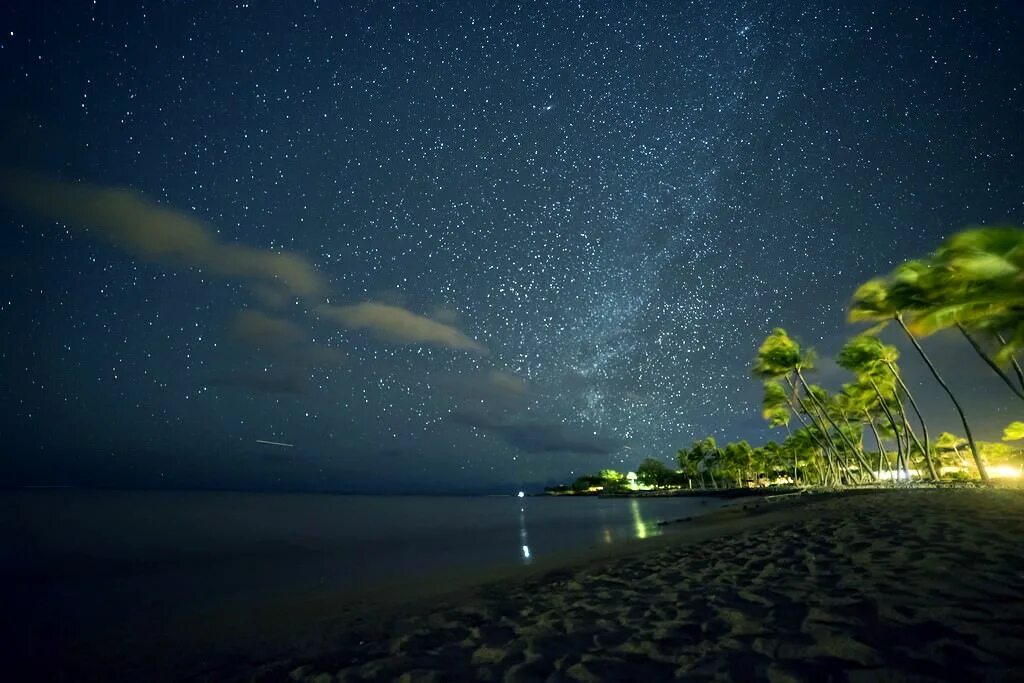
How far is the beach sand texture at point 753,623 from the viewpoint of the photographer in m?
4.41

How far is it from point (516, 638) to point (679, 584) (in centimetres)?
365

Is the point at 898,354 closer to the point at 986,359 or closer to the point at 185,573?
the point at 986,359

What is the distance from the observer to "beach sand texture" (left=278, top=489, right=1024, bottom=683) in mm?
4414

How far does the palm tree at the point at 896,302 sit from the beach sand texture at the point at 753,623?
18998mm

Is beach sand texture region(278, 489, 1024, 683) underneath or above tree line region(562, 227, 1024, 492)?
underneath

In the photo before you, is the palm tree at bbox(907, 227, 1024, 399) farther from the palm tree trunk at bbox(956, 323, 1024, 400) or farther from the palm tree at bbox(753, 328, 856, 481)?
the palm tree at bbox(753, 328, 856, 481)

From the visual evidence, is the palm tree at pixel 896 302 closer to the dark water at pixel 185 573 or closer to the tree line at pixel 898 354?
the tree line at pixel 898 354

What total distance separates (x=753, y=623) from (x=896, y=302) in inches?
1076

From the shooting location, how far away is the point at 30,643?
30.0 ft

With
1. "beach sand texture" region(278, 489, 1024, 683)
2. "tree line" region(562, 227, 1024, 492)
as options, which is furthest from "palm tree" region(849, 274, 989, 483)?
"beach sand texture" region(278, 489, 1024, 683)

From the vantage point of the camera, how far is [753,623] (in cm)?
572

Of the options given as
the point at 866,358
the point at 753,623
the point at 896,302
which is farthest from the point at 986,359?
the point at 753,623

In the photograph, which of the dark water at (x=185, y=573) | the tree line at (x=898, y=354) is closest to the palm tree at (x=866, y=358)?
the tree line at (x=898, y=354)

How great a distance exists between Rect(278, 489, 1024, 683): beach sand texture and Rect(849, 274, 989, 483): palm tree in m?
19.0
